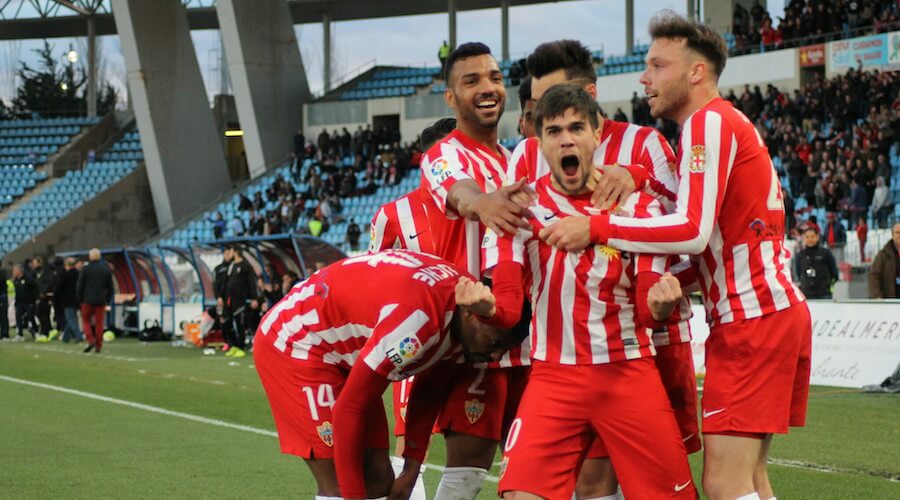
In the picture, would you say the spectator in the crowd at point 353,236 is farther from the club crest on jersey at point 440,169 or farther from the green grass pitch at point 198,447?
the club crest on jersey at point 440,169

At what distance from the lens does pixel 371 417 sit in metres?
5.11

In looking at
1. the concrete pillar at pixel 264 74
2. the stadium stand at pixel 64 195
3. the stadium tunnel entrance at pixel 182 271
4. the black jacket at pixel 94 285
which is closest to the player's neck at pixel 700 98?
the stadium tunnel entrance at pixel 182 271

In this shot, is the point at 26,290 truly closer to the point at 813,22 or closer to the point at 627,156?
the point at 813,22

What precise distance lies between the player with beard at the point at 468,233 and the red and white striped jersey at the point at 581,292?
2.21ft

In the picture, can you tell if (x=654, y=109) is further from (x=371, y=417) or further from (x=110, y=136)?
(x=110, y=136)

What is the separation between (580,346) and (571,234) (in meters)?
0.42

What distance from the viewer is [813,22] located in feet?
103

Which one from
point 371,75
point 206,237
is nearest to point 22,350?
point 206,237

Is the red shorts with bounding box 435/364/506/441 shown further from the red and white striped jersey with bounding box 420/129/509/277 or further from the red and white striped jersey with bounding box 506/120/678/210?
the red and white striped jersey with bounding box 506/120/678/210

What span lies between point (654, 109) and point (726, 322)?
87 centimetres

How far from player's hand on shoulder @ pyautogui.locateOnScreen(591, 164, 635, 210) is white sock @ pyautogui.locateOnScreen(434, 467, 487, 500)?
156 cm

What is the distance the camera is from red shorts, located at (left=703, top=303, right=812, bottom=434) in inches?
183

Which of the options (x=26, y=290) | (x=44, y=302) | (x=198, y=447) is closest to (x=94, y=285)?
(x=44, y=302)

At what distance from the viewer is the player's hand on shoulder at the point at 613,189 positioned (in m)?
4.62
